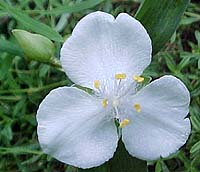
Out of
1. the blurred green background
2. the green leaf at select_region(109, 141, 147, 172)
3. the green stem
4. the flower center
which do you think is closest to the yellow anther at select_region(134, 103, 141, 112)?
the flower center

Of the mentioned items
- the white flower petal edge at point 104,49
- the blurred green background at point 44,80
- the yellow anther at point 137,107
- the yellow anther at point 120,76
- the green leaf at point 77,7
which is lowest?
the blurred green background at point 44,80

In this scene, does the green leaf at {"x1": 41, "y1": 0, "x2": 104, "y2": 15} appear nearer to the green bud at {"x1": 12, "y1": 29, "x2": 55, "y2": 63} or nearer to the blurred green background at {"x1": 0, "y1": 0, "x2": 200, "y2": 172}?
the blurred green background at {"x1": 0, "y1": 0, "x2": 200, "y2": 172}

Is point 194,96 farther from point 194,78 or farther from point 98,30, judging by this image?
point 98,30

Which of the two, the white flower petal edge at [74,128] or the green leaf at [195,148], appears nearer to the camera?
the white flower petal edge at [74,128]

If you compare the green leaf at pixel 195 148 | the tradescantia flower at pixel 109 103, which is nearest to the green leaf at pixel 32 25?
the tradescantia flower at pixel 109 103

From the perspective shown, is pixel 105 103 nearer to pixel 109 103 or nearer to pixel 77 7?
pixel 109 103

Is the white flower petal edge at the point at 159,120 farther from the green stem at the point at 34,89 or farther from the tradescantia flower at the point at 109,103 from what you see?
the green stem at the point at 34,89

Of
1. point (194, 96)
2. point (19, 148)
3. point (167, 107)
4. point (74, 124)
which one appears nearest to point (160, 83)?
point (167, 107)
